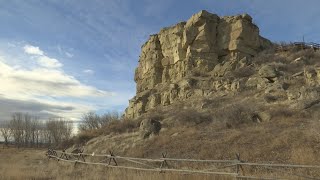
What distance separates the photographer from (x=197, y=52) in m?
42.1

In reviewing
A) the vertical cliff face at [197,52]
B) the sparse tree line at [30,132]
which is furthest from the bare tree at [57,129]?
the vertical cliff face at [197,52]

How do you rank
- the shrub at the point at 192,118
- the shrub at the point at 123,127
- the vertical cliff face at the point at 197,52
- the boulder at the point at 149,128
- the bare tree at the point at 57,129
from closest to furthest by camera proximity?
1. the boulder at the point at 149,128
2. the shrub at the point at 192,118
3. the shrub at the point at 123,127
4. the vertical cliff face at the point at 197,52
5. the bare tree at the point at 57,129

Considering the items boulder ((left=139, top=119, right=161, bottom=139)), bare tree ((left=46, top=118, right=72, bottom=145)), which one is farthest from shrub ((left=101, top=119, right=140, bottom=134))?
bare tree ((left=46, top=118, right=72, bottom=145))

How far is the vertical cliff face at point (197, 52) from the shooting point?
133ft

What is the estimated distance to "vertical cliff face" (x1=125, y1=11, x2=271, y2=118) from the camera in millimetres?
40531

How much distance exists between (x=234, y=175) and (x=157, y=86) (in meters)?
33.7

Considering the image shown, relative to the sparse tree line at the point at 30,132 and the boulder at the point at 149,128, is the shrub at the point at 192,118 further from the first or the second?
the sparse tree line at the point at 30,132

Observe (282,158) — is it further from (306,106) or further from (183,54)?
(183,54)

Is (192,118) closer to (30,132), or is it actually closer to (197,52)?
(197,52)

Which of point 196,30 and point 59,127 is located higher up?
point 196,30

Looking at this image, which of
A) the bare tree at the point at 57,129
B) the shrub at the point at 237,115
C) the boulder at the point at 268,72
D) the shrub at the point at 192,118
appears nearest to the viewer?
the shrub at the point at 237,115

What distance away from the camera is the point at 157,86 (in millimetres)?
45906

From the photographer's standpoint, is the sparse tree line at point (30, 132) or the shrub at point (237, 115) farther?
the sparse tree line at point (30, 132)

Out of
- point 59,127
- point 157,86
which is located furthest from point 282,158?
point 59,127
